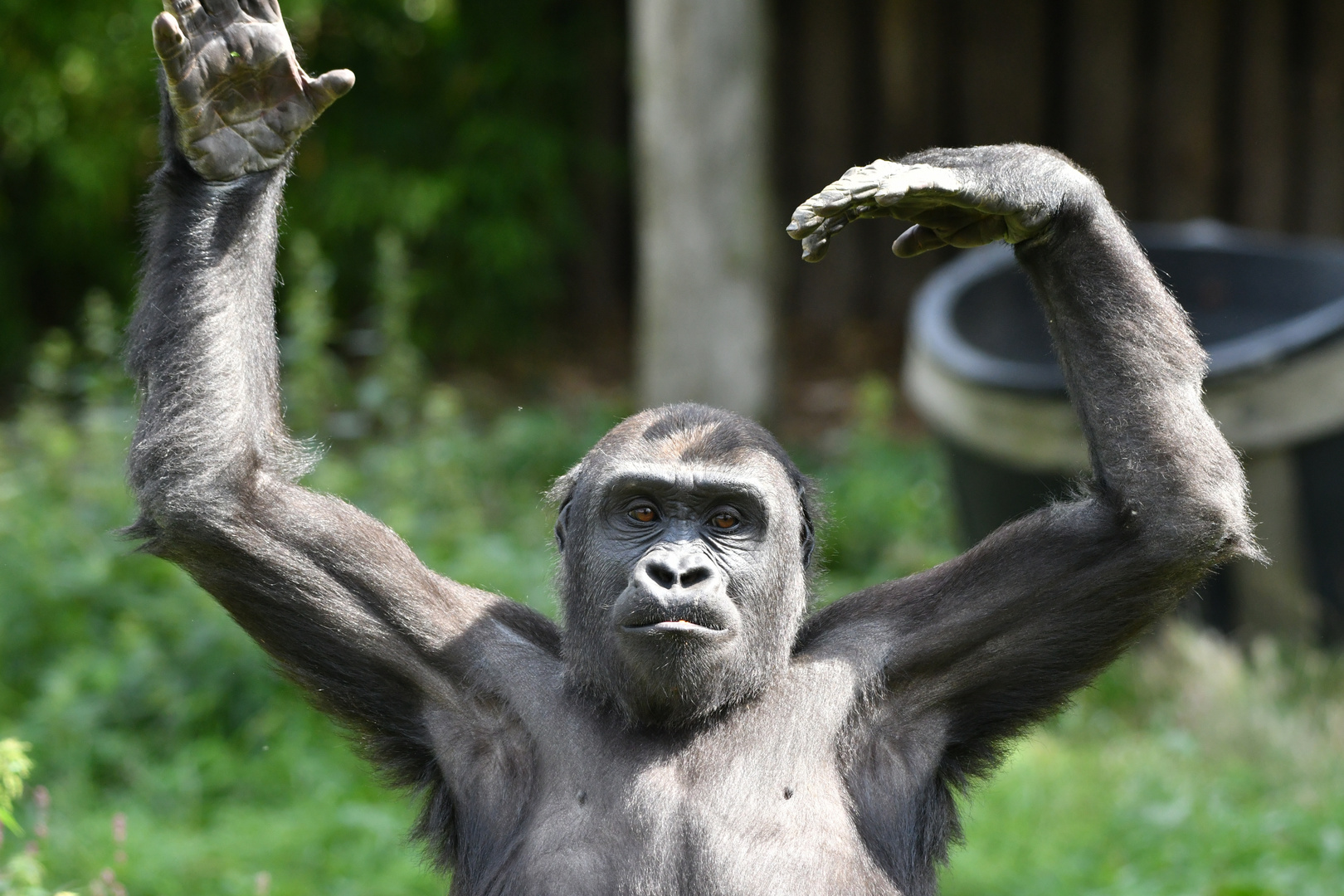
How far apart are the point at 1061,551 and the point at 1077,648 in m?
0.27

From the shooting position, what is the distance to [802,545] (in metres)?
4.66

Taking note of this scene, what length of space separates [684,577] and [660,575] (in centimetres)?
7

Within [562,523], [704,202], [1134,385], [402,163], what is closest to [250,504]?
[562,523]

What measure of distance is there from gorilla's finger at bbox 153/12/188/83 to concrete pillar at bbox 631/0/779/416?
680 centimetres

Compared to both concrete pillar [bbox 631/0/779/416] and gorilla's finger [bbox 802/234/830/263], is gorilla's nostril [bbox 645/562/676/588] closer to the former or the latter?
gorilla's finger [bbox 802/234/830/263]

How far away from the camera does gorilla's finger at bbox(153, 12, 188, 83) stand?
13.4 ft

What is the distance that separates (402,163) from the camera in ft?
45.0

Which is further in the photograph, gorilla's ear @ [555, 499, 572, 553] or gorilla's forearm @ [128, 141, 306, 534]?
gorilla's ear @ [555, 499, 572, 553]

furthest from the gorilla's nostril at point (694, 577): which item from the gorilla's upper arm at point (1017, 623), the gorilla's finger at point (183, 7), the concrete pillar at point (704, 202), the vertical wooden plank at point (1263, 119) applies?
the vertical wooden plank at point (1263, 119)

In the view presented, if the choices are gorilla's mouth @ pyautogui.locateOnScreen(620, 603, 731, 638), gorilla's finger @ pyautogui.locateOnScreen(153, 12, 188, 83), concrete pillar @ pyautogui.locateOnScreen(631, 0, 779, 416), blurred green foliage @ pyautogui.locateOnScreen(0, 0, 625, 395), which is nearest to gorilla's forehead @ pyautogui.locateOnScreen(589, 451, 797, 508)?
gorilla's mouth @ pyautogui.locateOnScreen(620, 603, 731, 638)

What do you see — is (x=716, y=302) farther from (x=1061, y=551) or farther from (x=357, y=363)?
(x=1061, y=551)

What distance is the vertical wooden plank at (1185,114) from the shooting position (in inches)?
539

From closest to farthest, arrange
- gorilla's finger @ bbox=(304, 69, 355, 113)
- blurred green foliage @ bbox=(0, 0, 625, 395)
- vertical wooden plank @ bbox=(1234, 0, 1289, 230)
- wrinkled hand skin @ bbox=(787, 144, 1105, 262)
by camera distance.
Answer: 1. wrinkled hand skin @ bbox=(787, 144, 1105, 262)
2. gorilla's finger @ bbox=(304, 69, 355, 113)
3. blurred green foliage @ bbox=(0, 0, 625, 395)
4. vertical wooden plank @ bbox=(1234, 0, 1289, 230)

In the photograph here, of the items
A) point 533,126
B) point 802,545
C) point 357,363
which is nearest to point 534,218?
point 533,126
